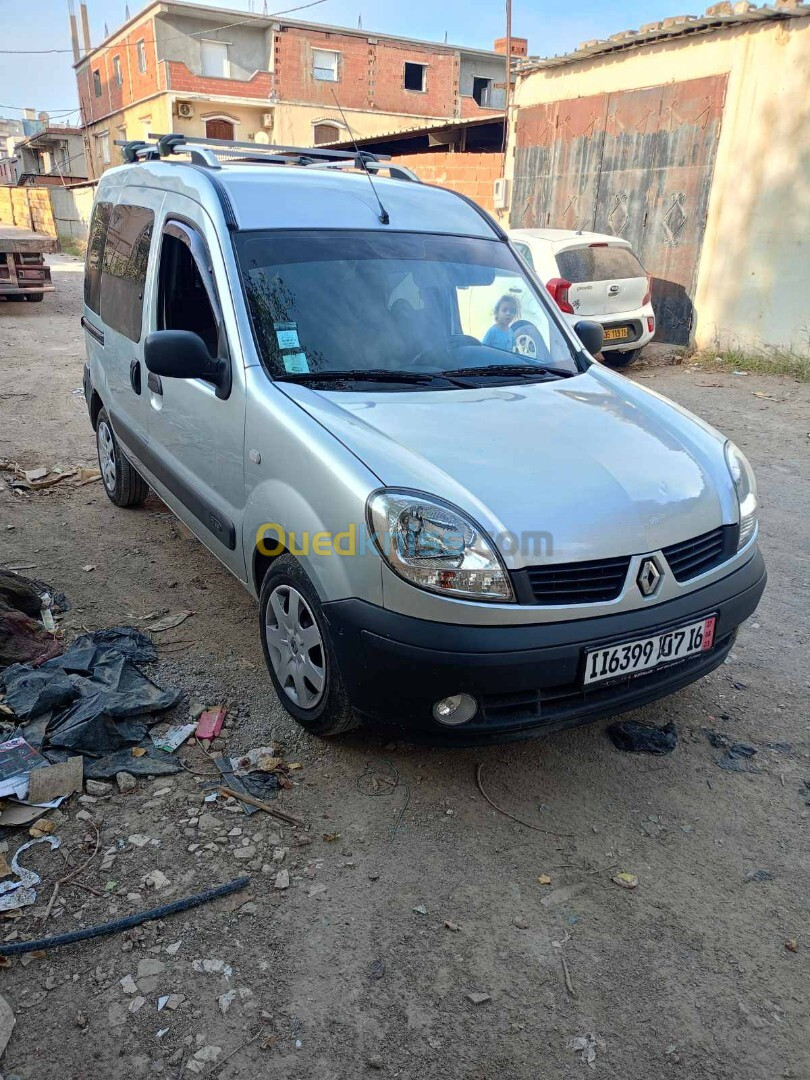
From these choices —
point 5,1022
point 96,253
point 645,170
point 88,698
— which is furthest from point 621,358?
point 5,1022

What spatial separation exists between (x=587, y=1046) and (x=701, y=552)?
5.05 feet

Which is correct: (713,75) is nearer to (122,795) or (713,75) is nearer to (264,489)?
(264,489)

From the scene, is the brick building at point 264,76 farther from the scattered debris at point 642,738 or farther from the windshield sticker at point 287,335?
the scattered debris at point 642,738

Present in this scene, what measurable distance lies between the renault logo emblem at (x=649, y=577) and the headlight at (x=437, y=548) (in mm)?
454

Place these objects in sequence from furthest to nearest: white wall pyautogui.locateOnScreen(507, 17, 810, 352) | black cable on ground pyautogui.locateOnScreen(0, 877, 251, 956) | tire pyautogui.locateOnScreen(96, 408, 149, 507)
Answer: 1. white wall pyautogui.locateOnScreen(507, 17, 810, 352)
2. tire pyautogui.locateOnScreen(96, 408, 149, 507)
3. black cable on ground pyautogui.locateOnScreen(0, 877, 251, 956)

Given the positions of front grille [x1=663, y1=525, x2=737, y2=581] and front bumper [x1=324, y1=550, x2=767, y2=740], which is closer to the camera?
front bumper [x1=324, y1=550, x2=767, y2=740]

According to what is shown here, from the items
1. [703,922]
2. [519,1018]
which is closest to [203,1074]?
[519,1018]

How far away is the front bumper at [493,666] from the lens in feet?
7.75

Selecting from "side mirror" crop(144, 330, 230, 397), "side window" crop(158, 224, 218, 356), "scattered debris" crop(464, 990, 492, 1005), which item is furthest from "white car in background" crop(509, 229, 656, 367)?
"scattered debris" crop(464, 990, 492, 1005)

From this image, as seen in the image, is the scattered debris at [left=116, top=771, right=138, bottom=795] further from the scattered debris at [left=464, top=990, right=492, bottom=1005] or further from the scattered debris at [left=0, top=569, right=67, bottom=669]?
the scattered debris at [left=464, top=990, right=492, bottom=1005]

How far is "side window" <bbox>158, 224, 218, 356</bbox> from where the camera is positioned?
11.5ft

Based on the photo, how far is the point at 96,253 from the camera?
523 centimetres

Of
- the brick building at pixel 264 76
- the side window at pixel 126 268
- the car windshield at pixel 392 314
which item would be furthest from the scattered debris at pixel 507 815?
the brick building at pixel 264 76

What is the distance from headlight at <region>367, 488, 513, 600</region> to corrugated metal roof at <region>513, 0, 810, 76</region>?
10445mm
